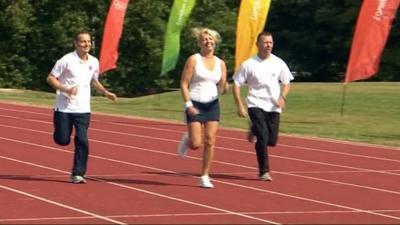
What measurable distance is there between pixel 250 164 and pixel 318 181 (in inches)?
85.7

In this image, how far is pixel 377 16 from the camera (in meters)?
23.7

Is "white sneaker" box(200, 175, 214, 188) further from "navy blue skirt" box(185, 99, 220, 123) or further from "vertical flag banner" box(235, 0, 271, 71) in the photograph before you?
"vertical flag banner" box(235, 0, 271, 71)

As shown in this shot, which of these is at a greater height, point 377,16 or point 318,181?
point 377,16

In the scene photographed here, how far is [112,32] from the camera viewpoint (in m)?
34.3

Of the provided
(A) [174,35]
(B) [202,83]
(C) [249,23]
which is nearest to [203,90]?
(B) [202,83]

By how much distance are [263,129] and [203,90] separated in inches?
48.5

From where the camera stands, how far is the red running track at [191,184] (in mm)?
9727

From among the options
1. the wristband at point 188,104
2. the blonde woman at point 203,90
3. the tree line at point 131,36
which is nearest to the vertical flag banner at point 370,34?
the blonde woman at point 203,90

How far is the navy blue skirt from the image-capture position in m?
11.8

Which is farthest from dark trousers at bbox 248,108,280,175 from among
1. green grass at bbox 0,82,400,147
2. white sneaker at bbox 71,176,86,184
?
green grass at bbox 0,82,400,147

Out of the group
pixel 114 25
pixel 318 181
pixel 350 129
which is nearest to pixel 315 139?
pixel 350 129

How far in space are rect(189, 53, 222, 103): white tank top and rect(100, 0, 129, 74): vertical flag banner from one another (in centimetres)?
2232

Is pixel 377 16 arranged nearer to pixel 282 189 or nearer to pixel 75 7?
pixel 282 189

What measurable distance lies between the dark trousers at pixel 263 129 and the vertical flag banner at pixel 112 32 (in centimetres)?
2149
